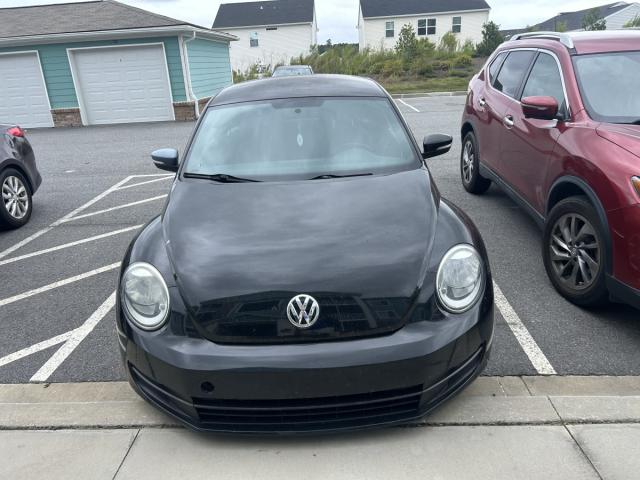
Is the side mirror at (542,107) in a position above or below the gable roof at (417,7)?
below

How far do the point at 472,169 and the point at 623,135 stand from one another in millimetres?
2976

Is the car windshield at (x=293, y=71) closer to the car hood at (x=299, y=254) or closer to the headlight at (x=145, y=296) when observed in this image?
the car hood at (x=299, y=254)

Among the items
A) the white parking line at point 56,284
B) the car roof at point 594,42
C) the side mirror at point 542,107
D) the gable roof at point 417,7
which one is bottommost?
the white parking line at point 56,284

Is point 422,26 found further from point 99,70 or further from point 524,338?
point 524,338

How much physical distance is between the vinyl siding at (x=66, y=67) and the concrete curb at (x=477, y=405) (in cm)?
1545

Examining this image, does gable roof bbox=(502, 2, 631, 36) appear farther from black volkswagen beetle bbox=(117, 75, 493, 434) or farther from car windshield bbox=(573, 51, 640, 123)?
black volkswagen beetle bbox=(117, 75, 493, 434)

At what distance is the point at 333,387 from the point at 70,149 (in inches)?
475

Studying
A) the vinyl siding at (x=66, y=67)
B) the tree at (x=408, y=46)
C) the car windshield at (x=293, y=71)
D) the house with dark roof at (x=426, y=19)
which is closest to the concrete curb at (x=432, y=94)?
the car windshield at (x=293, y=71)

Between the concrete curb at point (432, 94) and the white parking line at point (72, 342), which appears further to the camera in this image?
the concrete curb at point (432, 94)

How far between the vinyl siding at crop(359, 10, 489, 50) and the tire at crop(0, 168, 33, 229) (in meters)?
35.2

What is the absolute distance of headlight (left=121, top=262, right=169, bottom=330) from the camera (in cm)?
235

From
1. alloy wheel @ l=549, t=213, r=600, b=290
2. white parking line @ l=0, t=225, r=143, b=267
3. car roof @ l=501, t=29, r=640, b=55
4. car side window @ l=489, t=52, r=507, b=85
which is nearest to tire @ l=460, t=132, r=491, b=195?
car side window @ l=489, t=52, r=507, b=85

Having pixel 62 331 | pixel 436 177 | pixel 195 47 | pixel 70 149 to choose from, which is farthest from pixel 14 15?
pixel 62 331

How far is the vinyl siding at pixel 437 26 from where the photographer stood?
3825 cm
